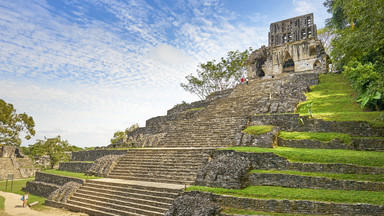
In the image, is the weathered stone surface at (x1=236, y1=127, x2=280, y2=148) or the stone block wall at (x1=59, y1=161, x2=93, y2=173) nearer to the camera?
the weathered stone surface at (x1=236, y1=127, x2=280, y2=148)

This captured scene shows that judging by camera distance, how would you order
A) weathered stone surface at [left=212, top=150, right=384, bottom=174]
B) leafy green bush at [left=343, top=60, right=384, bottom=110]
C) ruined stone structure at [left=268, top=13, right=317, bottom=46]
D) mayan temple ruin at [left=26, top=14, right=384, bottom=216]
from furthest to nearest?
ruined stone structure at [left=268, top=13, right=317, bottom=46]
leafy green bush at [left=343, top=60, right=384, bottom=110]
weathered stone surface at [left=212, top=150, right=384, bottom=174]
mayan temple ruin at [left=26, top=14, right=384, bottom=216]

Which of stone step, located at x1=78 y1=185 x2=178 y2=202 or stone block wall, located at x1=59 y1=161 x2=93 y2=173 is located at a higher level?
stone block wall, located at x1=59 y1=161 x2=93 y2=173

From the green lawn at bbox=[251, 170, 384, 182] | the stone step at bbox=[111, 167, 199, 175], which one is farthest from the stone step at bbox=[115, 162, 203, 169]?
the green lawn at bbox=[251, 170, 384, 182]

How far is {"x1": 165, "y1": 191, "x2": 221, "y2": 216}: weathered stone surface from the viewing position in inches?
298

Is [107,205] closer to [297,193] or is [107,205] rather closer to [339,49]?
[297,193]

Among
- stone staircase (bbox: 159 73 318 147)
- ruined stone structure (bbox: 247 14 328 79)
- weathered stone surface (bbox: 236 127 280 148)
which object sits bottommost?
weathered stone surface (bbox: 236 127 280 148)

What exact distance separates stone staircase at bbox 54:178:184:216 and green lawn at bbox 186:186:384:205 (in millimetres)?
1844

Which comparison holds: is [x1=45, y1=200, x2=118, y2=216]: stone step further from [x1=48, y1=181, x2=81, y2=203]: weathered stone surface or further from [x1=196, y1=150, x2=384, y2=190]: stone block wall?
[x1=196, y1=150, x2=384, y2=190]: stone block wall

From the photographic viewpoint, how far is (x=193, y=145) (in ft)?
49.9

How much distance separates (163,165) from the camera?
42.1 feet

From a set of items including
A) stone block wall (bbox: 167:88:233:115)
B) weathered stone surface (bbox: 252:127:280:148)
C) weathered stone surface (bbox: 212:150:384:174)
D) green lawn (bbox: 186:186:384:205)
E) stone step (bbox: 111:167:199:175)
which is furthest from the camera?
stone block wall (bbox: 167:88:233:115)

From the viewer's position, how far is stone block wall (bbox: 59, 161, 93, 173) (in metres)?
17.3

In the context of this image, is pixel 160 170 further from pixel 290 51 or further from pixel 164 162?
pixel 290 51

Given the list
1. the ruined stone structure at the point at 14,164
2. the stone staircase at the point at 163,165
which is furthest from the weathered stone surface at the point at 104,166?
the ruined stone structure at the point at 14,164
